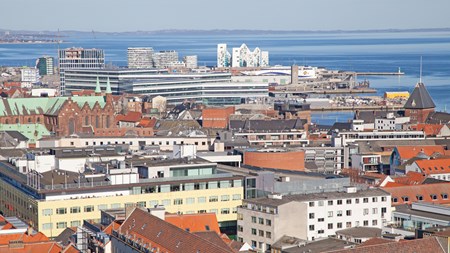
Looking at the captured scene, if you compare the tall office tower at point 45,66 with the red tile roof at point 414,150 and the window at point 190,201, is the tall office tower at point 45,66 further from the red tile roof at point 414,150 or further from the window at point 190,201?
the window at point 190,201

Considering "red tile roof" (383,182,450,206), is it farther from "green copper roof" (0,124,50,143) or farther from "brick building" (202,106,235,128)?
"brick building" (202,106,235,128)

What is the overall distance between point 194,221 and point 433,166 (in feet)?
78.3

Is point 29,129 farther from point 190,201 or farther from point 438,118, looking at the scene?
point 190,201

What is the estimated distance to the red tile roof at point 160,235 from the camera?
31.9 meters

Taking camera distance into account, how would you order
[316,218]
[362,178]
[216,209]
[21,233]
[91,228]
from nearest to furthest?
[21,233], [91,228], [316,218], [216,209], [362,178]

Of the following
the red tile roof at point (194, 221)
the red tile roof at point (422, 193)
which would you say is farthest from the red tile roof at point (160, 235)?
the red tile roof at point (422, 193)

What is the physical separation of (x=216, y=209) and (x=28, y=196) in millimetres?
7729

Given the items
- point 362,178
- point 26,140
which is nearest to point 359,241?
point 362,178

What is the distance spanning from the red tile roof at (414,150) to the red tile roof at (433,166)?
3515mm

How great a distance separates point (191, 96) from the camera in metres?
129

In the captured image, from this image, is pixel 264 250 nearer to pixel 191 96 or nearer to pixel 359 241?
pixel 359 241

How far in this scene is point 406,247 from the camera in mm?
31969

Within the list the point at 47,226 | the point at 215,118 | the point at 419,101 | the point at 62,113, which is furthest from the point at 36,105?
the point at 47,226

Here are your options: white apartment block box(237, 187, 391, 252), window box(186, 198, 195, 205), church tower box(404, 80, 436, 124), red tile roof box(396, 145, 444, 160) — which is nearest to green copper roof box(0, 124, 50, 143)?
red tile roof box(396, 145, 444, 160)
